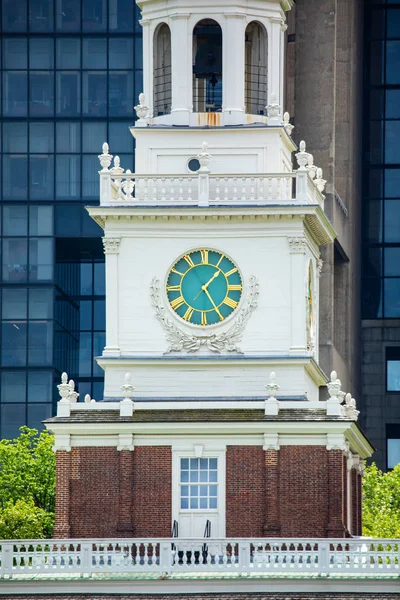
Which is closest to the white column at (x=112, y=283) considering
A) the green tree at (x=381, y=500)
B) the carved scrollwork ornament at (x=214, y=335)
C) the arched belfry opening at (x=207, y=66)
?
the carved scrollwork ornament at (x=214, y=335)

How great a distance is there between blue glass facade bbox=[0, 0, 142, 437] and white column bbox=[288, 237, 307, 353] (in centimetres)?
6955

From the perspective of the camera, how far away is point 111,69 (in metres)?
151

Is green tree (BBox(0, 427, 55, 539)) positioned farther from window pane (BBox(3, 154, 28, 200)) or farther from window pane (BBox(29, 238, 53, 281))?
window pane (BBox(3, 154, 28, 200))

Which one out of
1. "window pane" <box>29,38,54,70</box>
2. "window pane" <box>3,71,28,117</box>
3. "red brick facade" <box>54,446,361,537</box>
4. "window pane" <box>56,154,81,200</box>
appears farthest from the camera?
"window pane" <box>29,38,54,70</box>

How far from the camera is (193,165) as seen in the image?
266 feet

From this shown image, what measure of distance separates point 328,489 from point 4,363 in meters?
73.4

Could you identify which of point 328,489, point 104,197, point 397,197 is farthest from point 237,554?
point 397,197

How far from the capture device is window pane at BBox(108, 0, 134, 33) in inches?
5940

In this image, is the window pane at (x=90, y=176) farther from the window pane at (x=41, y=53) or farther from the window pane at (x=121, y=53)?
the window pane at (x=41, y=53)

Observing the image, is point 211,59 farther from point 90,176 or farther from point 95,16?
point 95,16

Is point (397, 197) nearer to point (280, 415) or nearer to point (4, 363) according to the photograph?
point (4, 363)

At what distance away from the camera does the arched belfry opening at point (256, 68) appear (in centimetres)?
8231

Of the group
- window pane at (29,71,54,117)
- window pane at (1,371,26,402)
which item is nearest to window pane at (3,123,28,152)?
window pane at (29,71,54,117)

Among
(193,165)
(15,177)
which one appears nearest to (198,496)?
(193,165)
